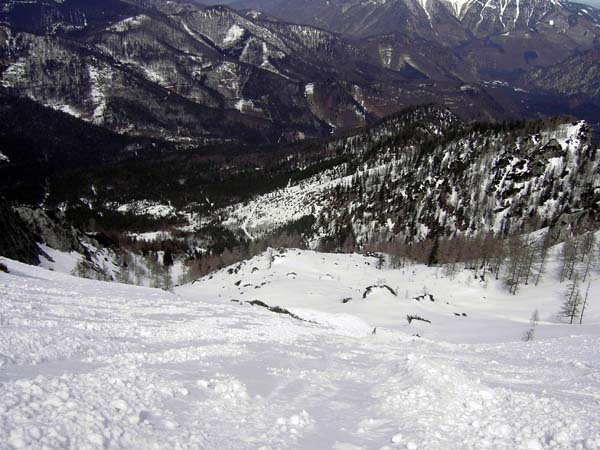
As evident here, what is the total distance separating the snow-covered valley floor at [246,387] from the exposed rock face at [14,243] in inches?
2796

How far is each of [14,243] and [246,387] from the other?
100092mm

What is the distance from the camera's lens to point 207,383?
537 inches

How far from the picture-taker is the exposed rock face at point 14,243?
8544cm

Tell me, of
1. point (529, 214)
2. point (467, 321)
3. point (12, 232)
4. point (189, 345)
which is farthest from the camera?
point (529, 214)

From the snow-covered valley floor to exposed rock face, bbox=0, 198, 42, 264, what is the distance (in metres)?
71.0

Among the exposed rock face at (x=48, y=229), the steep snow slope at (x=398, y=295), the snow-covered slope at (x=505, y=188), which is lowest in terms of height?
the exposed rock face at (x=48, y=229)

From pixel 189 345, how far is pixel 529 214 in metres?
166

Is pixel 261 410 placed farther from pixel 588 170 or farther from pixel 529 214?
pixel 588 170

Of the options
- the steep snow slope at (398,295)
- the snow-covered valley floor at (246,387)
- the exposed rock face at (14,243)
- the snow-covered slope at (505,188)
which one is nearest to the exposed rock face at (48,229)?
the exposed rock face at (14,243)

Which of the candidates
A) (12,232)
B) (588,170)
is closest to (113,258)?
(12,232)

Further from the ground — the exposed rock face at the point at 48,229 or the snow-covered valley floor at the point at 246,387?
the snow-covered valley floor at the point at 246,387

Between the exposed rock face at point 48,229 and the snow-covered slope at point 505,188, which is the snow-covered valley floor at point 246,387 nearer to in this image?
the exposed rock face at point 48,229

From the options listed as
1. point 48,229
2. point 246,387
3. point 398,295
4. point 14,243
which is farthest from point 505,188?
point 246,387

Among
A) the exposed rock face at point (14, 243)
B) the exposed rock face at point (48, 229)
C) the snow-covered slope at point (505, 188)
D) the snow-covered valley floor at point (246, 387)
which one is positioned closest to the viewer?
the snow-covered valley floor at point (246, 387)
